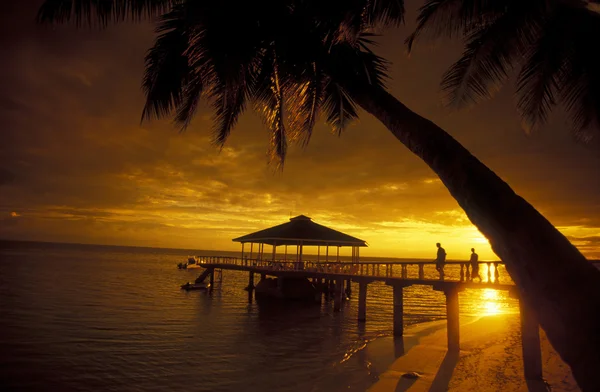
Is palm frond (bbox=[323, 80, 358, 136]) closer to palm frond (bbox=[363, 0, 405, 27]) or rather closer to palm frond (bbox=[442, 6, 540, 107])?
palm frond (bbox=[363, 0, 405, 27])

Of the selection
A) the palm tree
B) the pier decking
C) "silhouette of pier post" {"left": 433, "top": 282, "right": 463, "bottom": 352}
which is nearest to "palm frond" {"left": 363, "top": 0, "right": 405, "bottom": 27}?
the palm tree

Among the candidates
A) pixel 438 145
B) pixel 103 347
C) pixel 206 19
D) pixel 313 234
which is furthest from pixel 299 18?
pixel 313 234

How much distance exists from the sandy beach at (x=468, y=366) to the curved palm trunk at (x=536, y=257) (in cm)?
958

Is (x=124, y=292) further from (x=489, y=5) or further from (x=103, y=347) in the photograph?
(x=489, y=5)

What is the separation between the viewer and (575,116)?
20.9 feet

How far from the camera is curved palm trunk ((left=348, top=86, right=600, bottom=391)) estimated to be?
297cm

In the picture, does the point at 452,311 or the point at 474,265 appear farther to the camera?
the point at 452,311

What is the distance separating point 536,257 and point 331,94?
6.38 meters

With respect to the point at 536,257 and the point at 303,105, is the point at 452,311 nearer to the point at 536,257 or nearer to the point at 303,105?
the point at 303,105

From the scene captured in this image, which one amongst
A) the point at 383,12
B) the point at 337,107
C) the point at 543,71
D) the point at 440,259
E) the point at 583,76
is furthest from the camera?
the point at 440,259

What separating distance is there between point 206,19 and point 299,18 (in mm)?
1701

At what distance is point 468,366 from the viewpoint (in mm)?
14531

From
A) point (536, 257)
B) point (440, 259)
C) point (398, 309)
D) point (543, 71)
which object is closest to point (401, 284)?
point (398, 309)

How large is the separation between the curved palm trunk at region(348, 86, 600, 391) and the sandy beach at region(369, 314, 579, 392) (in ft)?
31.4
